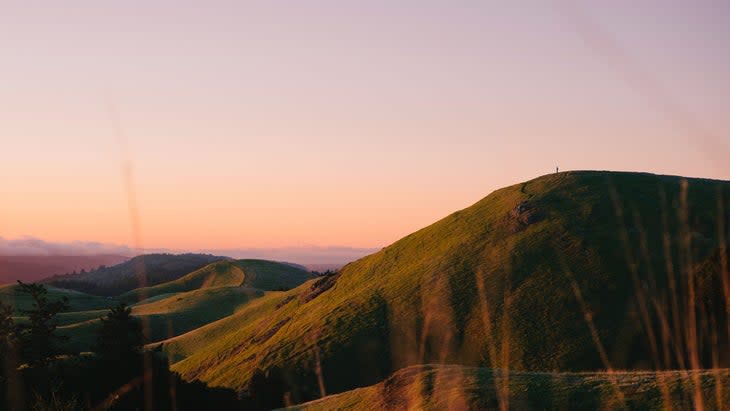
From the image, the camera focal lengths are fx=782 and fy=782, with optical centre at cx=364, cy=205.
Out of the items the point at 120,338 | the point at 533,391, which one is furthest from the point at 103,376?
the point at 533,391

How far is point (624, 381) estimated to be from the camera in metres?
30.5

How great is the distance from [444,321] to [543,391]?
5429 centimetres

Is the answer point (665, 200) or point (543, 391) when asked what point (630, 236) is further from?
point (543, 391)

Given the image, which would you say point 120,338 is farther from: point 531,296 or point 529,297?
point 531,296

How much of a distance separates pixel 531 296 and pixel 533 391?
182 feet

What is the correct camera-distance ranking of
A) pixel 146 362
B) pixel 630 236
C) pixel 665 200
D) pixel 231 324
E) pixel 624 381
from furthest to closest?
pixel 231 324 → pixel 665 200 → pixel 630 236 → pixel 146 362 → pixel 624 381

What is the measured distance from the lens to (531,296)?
85188 mm

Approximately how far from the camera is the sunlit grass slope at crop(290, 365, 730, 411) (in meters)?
28.7

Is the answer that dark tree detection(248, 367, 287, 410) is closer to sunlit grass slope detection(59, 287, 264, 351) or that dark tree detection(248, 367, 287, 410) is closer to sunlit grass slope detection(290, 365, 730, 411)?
sunlit grass slope detection(290, 365, 730, 411)

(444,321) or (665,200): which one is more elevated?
(665,200)

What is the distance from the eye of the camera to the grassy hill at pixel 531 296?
74.4 m

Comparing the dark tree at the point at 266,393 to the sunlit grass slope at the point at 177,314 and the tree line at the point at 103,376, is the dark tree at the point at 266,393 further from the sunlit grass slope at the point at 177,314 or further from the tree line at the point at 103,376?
the sunlit grass slope at the point at 177,314

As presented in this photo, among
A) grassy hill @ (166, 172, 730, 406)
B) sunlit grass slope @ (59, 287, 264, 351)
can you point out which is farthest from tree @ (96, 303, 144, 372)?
sunlit grass slope @ (59, 287, 264, 351)

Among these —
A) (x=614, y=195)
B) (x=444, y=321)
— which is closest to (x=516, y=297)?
(x=444, y=321)
